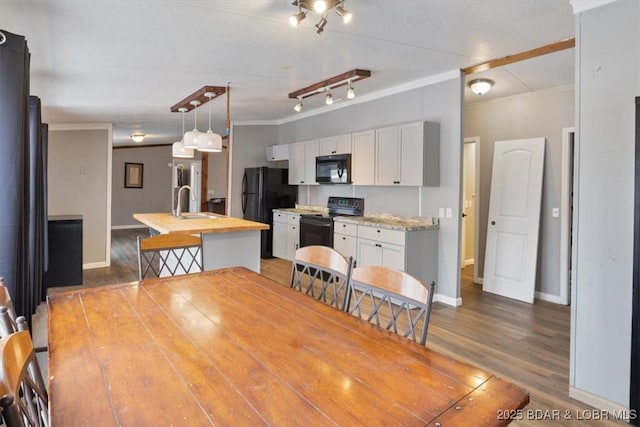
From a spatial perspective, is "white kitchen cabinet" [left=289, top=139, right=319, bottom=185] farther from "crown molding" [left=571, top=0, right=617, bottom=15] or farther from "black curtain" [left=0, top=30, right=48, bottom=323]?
"black curtain" [left=0, top=30, right=48, bottom=323]

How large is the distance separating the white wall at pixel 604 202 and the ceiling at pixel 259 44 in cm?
45

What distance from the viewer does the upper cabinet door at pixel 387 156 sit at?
4562 mm

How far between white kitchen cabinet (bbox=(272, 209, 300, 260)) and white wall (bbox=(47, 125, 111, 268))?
2.69 metres

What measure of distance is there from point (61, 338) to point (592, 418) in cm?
264

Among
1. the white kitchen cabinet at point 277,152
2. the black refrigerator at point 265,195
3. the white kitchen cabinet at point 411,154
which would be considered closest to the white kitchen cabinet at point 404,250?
the white kitchen cabinet at point 411,154

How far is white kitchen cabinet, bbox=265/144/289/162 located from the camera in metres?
6.72

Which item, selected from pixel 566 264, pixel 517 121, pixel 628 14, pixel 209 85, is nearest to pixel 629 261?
pixel 628 14

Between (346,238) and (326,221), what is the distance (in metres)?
0.46

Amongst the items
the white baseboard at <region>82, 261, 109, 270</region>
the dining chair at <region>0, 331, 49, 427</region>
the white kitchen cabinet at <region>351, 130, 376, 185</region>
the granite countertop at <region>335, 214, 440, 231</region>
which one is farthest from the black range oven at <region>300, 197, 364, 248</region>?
the dining chair at <region>0, 331, 49, 427</region>

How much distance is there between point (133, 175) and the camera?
1163cm

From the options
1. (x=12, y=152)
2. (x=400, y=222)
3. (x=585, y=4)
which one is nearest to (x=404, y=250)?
(x=400, y=222)

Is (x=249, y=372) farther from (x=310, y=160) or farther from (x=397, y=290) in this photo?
(x=310, y=160)

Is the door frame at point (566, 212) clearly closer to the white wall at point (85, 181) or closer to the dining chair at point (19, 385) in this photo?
the dining chair at point (19, 385)

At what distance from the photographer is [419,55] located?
3559 millimetres
